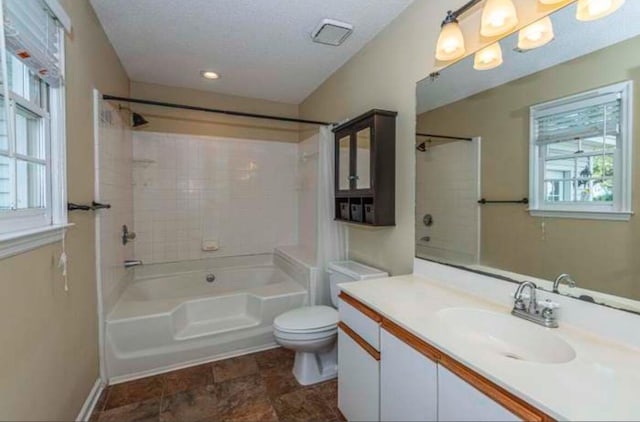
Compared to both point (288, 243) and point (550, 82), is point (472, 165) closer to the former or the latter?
point (550, 82)

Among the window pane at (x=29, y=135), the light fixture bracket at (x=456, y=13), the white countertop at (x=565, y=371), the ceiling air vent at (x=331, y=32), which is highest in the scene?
the ceiling air vent at (x=331, y=32)

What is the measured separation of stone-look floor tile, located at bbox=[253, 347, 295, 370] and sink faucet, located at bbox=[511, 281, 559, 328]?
63.6 inches

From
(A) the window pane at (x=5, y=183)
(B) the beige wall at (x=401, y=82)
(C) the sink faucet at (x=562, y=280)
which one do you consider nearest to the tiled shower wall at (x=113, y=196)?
(A) the window pane at (x=5, y=183)

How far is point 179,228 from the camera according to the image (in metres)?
3.18

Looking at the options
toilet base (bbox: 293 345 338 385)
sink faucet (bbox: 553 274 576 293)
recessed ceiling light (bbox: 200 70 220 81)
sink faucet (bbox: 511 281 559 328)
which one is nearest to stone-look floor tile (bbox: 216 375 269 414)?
toilet base (bbox: 293 345 338 385)

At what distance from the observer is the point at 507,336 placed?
1.16 metres

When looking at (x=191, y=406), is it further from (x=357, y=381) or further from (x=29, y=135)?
(x=29, y=135)

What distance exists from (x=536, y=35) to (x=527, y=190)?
609mm

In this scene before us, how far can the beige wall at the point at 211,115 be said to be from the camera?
305 centimetres

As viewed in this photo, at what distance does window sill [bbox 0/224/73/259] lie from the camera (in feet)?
3.10

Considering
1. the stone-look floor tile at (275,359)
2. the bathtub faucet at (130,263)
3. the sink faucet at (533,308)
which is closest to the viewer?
the sink faucet at (533,308)

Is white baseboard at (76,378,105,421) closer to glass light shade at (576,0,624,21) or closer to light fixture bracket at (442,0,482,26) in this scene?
light fixture bracket at (442,0,482,26)

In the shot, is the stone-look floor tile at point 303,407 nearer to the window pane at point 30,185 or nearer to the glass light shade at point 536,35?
the window pane at point 30,185

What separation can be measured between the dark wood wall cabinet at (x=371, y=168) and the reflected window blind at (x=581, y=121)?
0.85 metres
